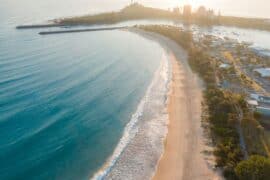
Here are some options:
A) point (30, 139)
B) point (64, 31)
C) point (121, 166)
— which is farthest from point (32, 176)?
point (64, 31)

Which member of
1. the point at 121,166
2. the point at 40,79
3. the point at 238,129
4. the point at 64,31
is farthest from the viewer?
the point at 64,31

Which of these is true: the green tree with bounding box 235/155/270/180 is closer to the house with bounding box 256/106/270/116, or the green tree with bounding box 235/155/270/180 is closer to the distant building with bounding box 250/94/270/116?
the house with bounding box 256/106/270/116

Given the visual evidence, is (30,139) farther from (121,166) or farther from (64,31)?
(64,31)

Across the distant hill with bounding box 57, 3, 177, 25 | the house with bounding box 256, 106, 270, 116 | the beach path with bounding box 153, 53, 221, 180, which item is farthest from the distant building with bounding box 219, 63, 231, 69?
the distant hill with bounding box 57, 3, 177, 25

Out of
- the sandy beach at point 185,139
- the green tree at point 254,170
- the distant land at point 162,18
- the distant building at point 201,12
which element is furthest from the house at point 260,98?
the distant building at point 201,12

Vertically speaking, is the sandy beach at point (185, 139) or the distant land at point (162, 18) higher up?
the distant land at point (162, 18)

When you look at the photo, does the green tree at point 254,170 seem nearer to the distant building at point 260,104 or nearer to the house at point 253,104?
the distant building at point 260,104
